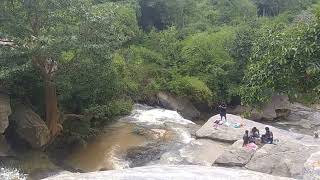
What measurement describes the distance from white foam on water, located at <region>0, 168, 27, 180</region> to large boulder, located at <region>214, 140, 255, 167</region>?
7.24 meters

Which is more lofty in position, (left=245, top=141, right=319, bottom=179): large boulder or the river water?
(left=245, top=141, right=319, bottom=179): large boulder

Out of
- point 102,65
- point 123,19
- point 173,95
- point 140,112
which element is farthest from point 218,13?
point 102,65

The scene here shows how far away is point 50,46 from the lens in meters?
17.6

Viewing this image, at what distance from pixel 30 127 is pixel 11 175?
3231 millimetres

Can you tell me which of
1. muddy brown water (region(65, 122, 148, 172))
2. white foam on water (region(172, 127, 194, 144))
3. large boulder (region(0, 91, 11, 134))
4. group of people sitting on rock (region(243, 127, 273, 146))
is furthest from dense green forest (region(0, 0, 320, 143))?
white foam on water (region(172, 127, 194, 144))

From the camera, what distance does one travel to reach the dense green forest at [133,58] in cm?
1182

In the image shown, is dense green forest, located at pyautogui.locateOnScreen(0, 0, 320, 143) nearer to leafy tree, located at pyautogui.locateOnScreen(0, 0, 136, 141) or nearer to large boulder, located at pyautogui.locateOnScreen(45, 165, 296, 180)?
leafy tree, located at pyautogui.locateOnScreen(0, 0, 136, 141)

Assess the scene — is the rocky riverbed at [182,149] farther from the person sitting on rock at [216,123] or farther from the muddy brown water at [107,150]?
the person sitting on rock at [216,123]

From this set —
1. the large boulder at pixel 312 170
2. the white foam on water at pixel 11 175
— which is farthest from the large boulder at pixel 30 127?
the large boulder at pixel 312 170

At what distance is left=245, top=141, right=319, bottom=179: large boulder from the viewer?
618 inches

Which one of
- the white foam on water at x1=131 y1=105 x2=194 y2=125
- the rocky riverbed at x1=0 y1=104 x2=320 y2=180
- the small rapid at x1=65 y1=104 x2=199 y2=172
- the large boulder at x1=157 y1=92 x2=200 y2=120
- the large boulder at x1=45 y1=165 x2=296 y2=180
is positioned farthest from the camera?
the large boulder at x1=157 y1=92 x2=200 y2=120

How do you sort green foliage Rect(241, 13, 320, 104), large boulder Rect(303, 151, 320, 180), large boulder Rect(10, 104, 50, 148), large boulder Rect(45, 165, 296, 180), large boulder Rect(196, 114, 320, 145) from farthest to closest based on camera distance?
large boulder Rect(196, 114, 320, 145) < large boulder Rect(10, 104, 50, 148) < green foliage Rect(241, 13, 320, 104) < large boulder Rect(303, 151, 320, 180) < large boulder Rect(45, 165, 296, 180)

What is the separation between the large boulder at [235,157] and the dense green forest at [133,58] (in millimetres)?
3832

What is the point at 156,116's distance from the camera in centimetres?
2656
